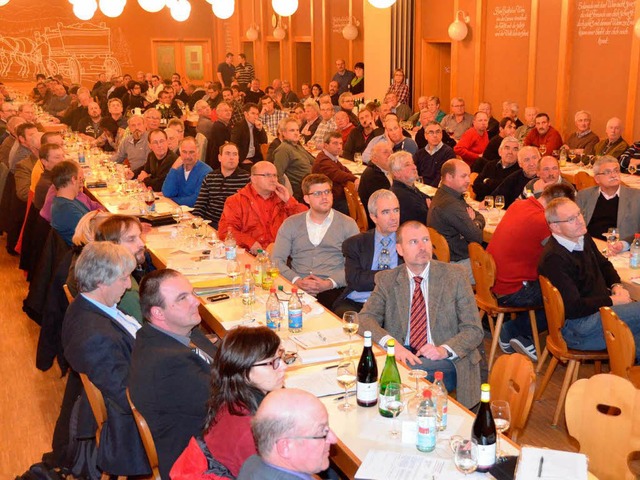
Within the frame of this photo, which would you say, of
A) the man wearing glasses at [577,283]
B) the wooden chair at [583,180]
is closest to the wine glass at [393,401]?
the man wearing glasses at [577,283]

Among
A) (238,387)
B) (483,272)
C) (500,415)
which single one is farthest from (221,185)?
(500,415)

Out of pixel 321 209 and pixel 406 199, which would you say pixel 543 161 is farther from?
pixel 321 209

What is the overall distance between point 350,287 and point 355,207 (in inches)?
115

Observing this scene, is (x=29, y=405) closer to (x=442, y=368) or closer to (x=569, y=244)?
(x=442, y=368)

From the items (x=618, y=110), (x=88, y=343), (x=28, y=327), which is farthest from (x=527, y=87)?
(x=88, y=343)

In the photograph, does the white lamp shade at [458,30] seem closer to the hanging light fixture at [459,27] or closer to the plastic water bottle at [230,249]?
the hanging light fixture at [459,27]

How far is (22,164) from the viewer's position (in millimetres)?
8438

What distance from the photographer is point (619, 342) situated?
4105mm

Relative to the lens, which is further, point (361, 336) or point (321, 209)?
point (321, 209)

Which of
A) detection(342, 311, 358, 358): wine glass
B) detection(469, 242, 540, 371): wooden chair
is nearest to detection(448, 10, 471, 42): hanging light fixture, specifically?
detection(469, 242, 540, 371): wooden chair

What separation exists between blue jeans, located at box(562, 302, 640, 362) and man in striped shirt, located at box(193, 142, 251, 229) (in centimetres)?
342

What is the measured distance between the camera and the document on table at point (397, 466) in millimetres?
2676

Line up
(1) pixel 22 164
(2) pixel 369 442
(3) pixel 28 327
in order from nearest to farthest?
(2) pixel 369 442
(3) pixel 28 327
(1) pixel 22 164

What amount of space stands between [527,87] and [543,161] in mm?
5433
